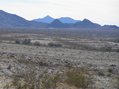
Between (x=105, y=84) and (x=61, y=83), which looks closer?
(x=61, y=83)

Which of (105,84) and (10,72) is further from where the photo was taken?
(10,72)

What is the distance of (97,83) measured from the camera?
44.5ft

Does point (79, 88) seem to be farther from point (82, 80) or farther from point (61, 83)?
point (61, 83)

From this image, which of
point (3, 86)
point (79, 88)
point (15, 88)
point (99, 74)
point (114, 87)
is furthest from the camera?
point (99, 74)

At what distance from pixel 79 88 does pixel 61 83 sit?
4.23 feet

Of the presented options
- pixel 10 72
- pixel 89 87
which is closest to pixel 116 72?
pixel 89 87

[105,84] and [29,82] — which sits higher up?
[29,82]

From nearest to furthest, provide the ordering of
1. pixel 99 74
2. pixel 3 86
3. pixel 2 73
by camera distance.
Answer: pixel 3 86 → pixel 2 73 → pixel 99 74

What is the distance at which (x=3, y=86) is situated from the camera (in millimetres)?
11062

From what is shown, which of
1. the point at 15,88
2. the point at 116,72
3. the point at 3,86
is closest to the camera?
the point at 15,88

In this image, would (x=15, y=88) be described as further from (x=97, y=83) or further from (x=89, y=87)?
(x=97, y=83)

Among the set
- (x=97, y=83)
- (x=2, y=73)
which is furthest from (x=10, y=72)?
(x=97, y=83)

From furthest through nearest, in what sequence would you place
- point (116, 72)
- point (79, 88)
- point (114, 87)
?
point (116, 72)
point (114, 87)
point (79, 88)

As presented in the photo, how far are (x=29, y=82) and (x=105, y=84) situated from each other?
18.4 ft
